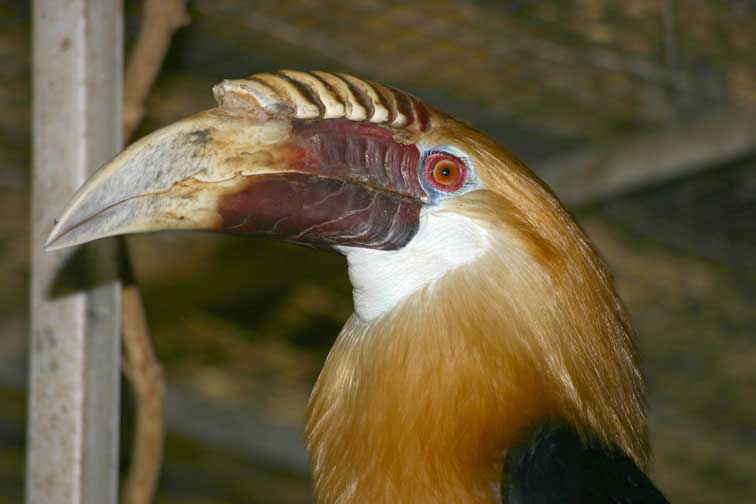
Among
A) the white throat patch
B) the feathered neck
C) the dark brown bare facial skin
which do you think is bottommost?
the feathered neck

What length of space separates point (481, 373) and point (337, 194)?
40 cm

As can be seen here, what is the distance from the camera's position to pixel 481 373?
1917mm

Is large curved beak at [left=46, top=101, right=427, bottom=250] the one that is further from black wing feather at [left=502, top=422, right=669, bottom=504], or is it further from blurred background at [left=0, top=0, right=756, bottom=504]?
blurred background at [left=0, top=0, right=756, bottom=504]

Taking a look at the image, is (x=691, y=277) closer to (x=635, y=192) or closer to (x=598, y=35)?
(x=635, y=192)

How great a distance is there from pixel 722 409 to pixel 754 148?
8.35 feet

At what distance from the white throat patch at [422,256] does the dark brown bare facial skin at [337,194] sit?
0.03 meters

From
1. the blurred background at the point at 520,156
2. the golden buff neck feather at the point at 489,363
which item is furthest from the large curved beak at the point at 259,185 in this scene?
the blurred background at the point at 520,156

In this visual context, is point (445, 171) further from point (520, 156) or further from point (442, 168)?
point (520, 156)

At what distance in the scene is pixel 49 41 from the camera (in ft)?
6.34

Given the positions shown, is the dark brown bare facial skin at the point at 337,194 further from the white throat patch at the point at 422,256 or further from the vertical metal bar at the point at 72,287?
the vertical metal bar at the point at 72,287

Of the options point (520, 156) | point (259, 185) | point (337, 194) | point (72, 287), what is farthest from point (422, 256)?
point (520, 156)

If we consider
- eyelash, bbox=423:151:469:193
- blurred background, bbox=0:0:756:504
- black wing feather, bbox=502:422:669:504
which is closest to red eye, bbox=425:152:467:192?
eyelash, bbox=423:151:469:193

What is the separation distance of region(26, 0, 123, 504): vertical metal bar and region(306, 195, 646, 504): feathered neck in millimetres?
431

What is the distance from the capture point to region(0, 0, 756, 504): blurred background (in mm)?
3035
